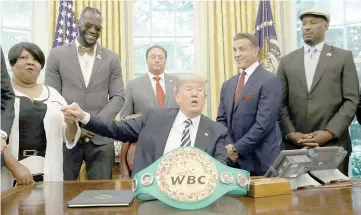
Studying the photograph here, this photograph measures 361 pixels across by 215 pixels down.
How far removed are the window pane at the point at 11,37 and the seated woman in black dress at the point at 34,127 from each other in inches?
119

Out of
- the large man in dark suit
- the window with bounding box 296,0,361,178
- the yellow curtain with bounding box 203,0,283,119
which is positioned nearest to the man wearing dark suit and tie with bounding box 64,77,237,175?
the large man in dark suit

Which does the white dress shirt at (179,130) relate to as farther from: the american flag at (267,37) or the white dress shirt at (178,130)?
the american flag at (267,37)

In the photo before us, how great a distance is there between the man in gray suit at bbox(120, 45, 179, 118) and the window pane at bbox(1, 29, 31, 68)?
7.80 ft

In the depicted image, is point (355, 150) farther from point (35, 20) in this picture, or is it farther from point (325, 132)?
point (35, 20)

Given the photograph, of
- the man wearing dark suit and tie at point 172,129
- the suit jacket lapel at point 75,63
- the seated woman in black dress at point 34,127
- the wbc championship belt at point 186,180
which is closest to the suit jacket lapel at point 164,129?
the man wearing dark suit and tie at point 172,129

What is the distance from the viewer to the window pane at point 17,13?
17.8ft

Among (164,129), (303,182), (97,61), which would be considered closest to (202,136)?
(164,129)

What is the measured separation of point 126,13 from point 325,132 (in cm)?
360

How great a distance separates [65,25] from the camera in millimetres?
5238

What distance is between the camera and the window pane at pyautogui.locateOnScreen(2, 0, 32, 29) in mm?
5430

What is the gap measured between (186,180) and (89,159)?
5.52 ft

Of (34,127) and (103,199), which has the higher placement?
(34,127)

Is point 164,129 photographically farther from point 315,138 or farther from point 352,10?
point 352,10

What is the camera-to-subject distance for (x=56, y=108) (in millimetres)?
2523
